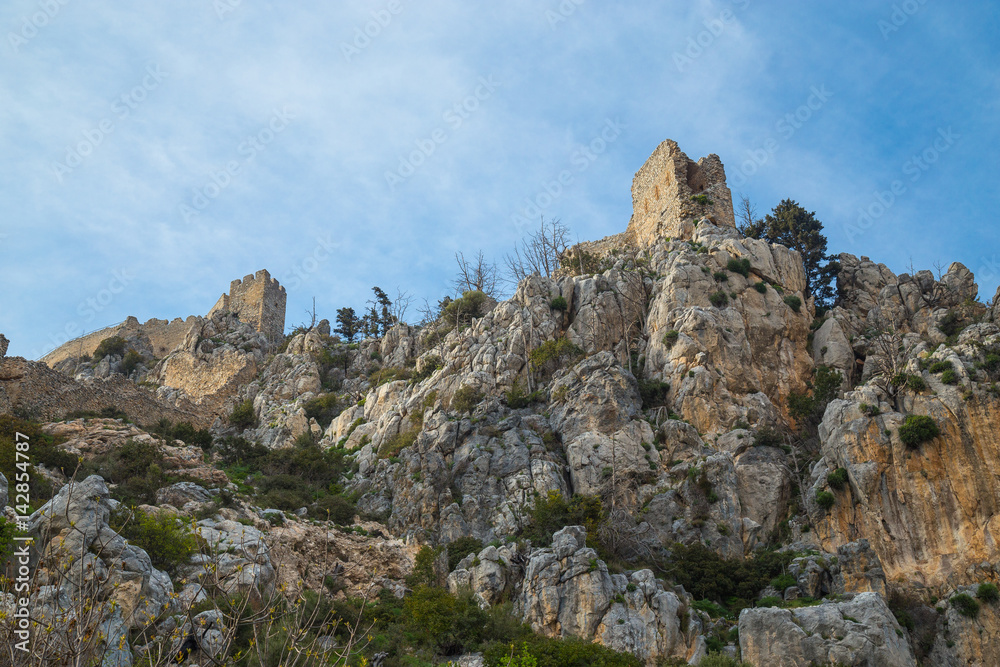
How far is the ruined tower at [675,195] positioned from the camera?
50969 millimetres

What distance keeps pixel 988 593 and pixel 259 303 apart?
54.4 meters

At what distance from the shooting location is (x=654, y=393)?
36.5 metres

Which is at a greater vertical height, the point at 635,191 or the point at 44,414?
the point at 635,191

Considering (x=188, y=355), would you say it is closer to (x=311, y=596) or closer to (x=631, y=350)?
(x=631, y=350)

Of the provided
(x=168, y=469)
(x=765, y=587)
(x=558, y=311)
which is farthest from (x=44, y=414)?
(x=765, y=587)

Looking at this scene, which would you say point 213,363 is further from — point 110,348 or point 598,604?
point 598,604

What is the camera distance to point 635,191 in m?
58.6

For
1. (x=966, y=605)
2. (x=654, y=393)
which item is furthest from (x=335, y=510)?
(x=966, y=605)

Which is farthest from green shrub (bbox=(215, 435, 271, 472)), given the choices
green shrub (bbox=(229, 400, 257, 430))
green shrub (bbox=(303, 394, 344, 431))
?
green shrub (bbox=(303, 394, 344, 431))

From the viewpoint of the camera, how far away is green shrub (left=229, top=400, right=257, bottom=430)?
142 ft

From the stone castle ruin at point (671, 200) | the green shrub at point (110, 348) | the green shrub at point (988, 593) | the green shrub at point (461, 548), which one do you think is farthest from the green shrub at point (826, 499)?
the green shrub at point (110, 348)

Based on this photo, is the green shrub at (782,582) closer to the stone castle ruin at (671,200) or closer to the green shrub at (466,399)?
the green shrub at (466,399)

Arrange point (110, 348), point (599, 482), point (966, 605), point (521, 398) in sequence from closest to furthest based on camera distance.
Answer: point (966, 605), point (599, 482), point (521, 398), point (110, 348)

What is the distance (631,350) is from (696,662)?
2181 centimetres
